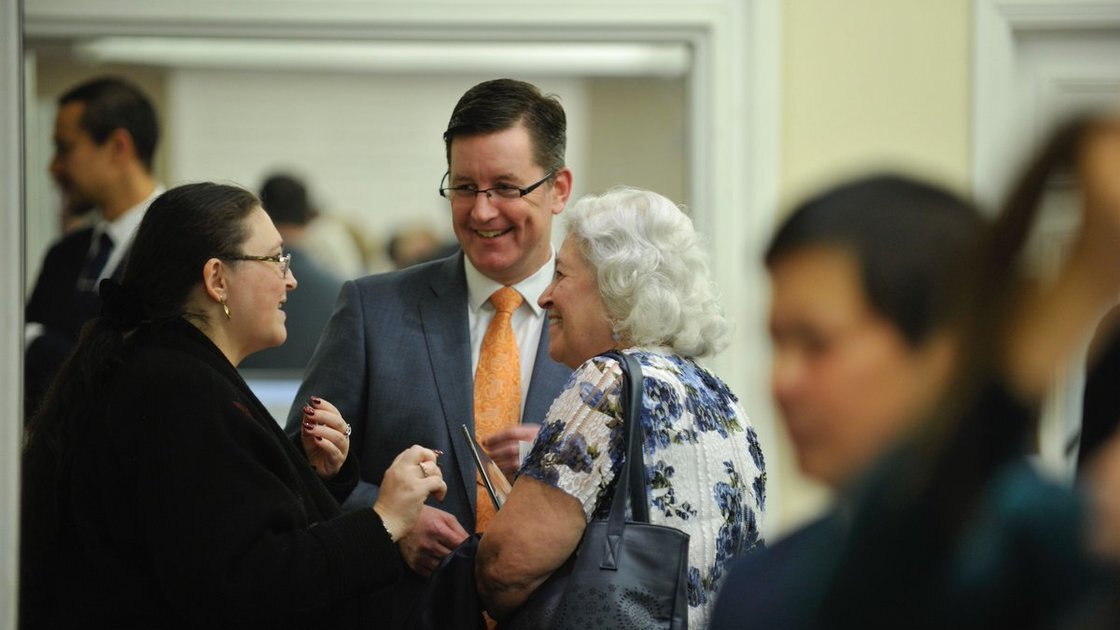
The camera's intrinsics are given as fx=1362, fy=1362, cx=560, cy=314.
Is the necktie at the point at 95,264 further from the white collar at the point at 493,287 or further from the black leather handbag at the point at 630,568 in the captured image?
the black leather handbag at the point at 630,568

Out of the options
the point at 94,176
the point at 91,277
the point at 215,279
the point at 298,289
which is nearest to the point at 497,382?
the point at 215,279

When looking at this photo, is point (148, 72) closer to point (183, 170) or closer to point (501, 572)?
point (183, 170)

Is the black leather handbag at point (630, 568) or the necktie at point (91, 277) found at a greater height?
the necktie at point (91, 277)

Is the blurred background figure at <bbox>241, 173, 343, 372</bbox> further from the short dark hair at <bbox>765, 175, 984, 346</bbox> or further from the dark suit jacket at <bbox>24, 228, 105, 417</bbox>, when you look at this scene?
the short dark hair at <bbox>765, 175, 984, 346</bbox>

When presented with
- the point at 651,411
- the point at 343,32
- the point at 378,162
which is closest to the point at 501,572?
the point at 651,411

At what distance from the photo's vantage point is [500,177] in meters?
2.83

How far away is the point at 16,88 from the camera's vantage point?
2094 mm

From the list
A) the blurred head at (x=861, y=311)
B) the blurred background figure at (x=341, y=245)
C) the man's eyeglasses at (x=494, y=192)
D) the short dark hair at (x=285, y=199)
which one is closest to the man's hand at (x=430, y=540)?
the man's eyeglasses at (x=494, y=192)

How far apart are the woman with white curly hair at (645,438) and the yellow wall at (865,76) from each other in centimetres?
208

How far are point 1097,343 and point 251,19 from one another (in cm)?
341

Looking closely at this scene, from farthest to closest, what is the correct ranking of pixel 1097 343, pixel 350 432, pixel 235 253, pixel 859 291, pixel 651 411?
pixel 350 432, pixel 235 253, pixel 651 411, pixel 1097 343, pixel 859 291

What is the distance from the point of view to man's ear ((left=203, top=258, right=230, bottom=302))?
2.25 meters

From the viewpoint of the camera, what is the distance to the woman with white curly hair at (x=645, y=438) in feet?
6.69

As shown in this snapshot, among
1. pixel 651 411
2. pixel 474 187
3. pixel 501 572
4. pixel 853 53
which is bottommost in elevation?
pixel 501 572
